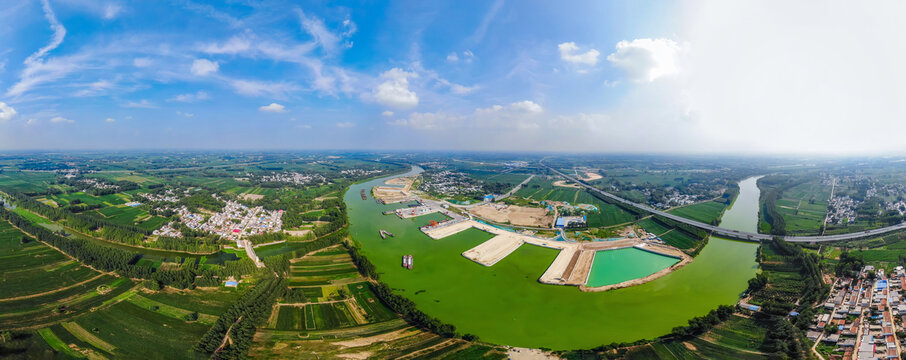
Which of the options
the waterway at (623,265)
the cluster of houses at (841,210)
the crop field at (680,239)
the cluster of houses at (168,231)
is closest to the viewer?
the waterway at (623,265)

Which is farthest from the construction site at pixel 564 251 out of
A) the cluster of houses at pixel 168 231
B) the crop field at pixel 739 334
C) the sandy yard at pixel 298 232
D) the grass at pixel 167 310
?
the cluster of houses at pixel 168 231

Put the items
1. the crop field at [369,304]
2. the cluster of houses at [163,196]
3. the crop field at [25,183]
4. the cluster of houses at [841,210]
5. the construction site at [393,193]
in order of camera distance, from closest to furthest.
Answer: the crop field at [369,304] < the cluster of houses at [841,210] < the cluster of houses at [163,196] < the construction site at [393,193] < the crop field at [25,183]

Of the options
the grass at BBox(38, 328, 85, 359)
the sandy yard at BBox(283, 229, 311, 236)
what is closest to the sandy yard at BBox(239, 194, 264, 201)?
the sandy yard at BBox(283, 229, 311, 236)

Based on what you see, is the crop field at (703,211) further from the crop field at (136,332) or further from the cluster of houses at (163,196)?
the cluster of houses at (163,196)

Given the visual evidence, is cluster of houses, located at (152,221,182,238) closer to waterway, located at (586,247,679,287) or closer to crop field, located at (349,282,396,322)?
crop field, located at (349,282,396,322)

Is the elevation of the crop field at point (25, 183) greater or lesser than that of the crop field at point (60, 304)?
greater

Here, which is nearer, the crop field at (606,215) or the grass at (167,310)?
the grass at (167,310)
